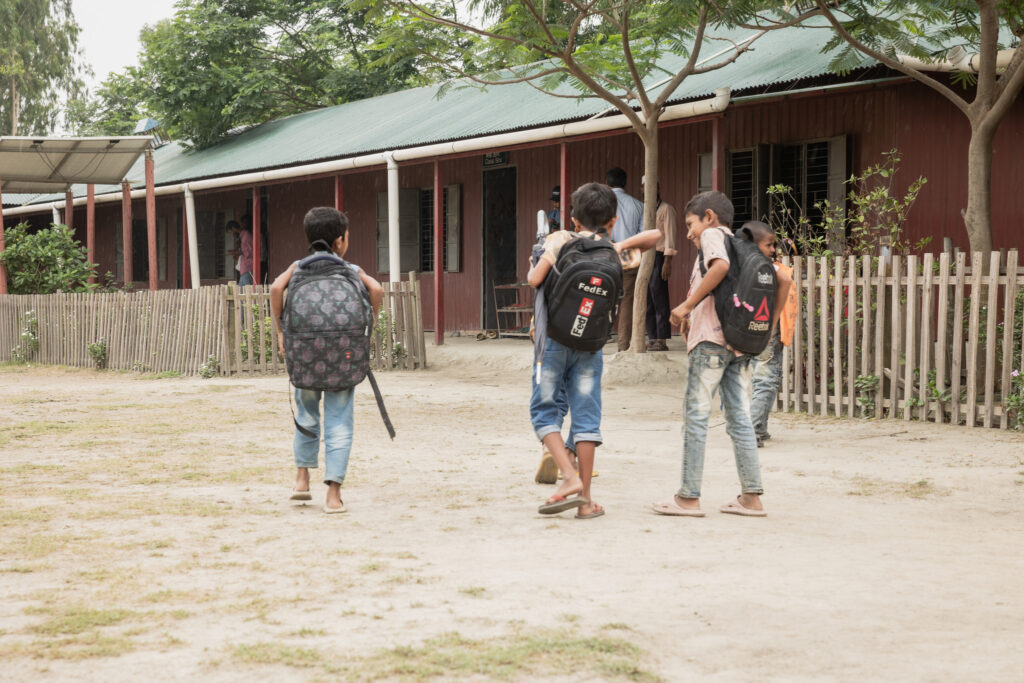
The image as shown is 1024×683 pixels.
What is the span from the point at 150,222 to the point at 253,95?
435 inches

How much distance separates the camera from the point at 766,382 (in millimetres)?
7680

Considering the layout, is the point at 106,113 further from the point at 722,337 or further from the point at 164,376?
the point at 722,337

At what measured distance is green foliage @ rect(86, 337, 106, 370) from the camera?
1569 cm

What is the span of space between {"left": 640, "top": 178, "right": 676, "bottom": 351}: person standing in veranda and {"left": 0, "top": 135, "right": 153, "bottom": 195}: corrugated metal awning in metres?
8.50

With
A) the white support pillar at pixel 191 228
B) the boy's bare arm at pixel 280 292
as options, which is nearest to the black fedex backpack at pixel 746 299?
the boy's bare arm at pixel 280 292

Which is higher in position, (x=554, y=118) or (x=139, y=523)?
(x=554, y=118)

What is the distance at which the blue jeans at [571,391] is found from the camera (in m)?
5.44

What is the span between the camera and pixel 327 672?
3.24 metres

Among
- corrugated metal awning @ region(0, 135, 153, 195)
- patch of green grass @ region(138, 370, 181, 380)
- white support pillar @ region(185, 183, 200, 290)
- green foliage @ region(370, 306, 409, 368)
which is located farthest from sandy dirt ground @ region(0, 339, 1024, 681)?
white support pillar @ region(185, 183, 200, 290)

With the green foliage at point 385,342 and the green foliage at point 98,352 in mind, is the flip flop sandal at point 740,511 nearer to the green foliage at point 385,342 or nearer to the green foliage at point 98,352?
the green foliage at point 385,342

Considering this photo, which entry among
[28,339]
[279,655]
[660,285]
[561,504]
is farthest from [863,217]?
[28,339]

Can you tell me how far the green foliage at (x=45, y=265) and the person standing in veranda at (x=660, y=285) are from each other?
9555 mm

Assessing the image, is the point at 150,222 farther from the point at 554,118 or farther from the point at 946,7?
the point at 946,7

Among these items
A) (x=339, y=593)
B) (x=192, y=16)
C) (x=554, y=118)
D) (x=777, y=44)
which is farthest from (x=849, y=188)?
(x=192, y=16)
